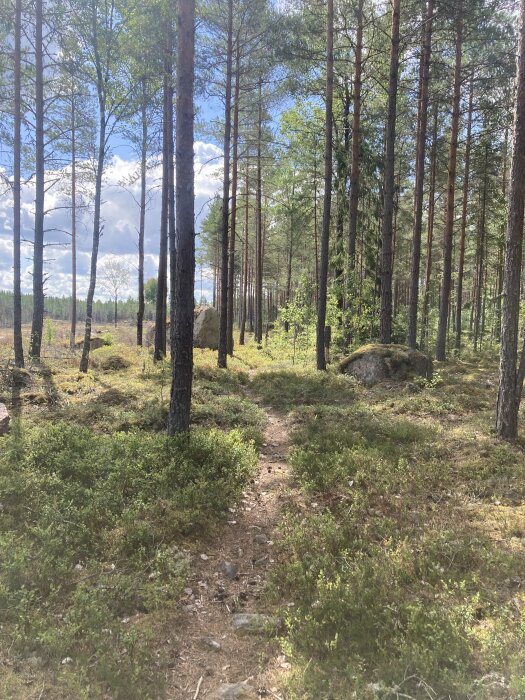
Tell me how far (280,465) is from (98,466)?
300 centimetres

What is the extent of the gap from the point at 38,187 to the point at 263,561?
13718 mm

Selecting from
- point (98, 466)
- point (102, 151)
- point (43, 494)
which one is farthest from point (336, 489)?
point (102, 151)

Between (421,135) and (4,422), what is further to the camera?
(421,135)

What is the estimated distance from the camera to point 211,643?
3.56 m

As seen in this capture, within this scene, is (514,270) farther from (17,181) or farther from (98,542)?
(17,181)

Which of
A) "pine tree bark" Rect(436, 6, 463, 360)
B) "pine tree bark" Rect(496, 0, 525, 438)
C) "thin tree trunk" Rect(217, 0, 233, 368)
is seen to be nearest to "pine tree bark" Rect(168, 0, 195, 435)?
"pine tree bark" Rect(496, 0, 525, 438)

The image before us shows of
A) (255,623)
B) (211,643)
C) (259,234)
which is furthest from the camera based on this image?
(259,234)

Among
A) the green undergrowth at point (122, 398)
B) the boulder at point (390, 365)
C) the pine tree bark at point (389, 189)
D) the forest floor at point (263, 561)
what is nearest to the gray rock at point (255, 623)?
the forest floor at point (263, 561)

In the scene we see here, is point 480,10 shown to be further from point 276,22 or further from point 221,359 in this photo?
point 221,359

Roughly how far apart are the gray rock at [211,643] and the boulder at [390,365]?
32.1ft

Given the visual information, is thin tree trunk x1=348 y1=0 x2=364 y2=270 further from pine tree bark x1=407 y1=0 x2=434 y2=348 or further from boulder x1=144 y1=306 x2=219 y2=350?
boulder x1=144 y1=306 x2=219 y2=350

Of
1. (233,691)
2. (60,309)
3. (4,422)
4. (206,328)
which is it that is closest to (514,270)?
(233,691)

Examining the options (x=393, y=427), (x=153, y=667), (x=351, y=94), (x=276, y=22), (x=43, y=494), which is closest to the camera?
(x=153, y=667)

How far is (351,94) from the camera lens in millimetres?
16984
